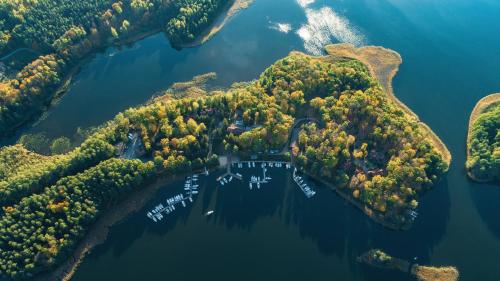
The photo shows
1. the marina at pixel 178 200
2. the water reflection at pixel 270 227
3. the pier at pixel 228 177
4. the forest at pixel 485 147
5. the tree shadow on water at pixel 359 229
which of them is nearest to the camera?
the water reflection at pixel 270 227

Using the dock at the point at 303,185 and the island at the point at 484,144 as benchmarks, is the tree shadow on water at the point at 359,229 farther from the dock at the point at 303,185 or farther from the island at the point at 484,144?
the island at the point at 484,144

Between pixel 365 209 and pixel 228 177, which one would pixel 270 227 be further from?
pixel 365 209

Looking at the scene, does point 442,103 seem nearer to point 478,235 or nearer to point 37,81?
point 478,235

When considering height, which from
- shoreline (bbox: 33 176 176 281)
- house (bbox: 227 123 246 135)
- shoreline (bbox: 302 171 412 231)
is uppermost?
house (bbox: 227 123 246 135)

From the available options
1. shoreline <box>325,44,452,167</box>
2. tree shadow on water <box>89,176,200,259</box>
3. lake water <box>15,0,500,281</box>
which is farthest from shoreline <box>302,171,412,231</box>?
tree shadow on water <box>89,176,200,259</box>

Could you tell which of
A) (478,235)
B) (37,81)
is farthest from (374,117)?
(37,81)

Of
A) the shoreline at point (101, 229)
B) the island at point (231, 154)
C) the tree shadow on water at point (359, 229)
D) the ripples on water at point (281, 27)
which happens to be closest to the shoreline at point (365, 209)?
the island at point (231, 154)

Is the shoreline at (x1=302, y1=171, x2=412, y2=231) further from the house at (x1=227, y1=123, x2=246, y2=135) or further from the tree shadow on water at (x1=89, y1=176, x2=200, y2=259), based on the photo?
the tree shadow on water at (x1=89, y1=176, x2=200, y2=259)
